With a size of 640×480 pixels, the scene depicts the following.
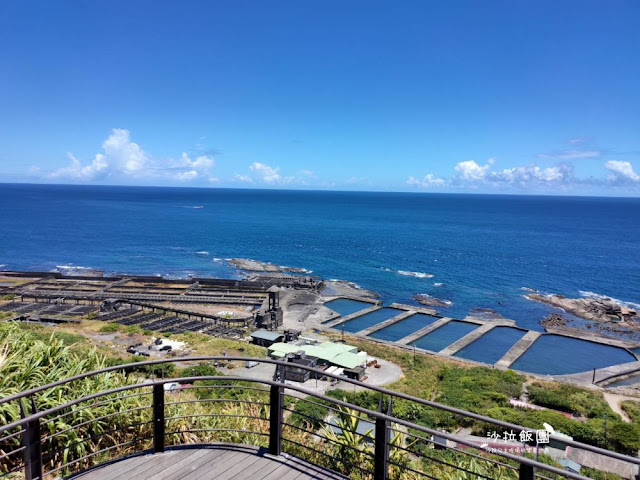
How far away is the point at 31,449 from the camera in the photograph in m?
3.80

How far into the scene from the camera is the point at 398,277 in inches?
2559

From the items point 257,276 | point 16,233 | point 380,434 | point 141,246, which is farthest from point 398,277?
point 16,233

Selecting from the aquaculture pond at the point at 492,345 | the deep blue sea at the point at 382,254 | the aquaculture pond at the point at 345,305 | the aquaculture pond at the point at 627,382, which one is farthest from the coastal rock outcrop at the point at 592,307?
the aquaculture pond at the point at 345,305

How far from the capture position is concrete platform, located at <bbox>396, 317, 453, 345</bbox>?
39.3 m

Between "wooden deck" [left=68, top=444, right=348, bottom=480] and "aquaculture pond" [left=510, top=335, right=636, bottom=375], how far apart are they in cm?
3611

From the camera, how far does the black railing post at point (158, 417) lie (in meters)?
4.56

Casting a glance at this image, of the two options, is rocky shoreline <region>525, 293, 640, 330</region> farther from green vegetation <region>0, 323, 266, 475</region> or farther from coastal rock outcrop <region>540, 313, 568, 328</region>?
green vegetation <region>0, 323, 266, 475</region>

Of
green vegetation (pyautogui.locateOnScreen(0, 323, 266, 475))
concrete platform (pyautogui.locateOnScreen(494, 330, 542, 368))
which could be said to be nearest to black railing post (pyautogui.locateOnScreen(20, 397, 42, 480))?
green vegetation (pyautogui.locateOnScreen(0, 323, 266, 475))

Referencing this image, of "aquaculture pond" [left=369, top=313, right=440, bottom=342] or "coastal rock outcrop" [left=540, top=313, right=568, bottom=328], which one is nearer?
"aquaculture pond" [left=369, top=313, right=440, bottom=342]

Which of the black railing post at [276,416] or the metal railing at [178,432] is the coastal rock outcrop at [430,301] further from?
the black railing post at [276,416]

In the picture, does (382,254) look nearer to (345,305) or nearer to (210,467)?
(345,305)

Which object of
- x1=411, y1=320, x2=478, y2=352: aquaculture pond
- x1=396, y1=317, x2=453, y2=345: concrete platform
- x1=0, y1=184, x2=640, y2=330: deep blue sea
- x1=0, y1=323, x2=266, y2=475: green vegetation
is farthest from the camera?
x1=0, y1=184, x2=640, y2=330: deep blue sea

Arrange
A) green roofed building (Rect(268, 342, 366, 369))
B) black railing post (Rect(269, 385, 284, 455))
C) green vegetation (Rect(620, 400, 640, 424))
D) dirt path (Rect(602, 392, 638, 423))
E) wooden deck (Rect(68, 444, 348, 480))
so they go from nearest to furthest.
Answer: wooden deck (Rect(68, 444, 348, 480)) < black railing post (Rect(269, 385, 284, 455)) < green vegetation (Rect(620, 400, 640, 424)) < dirt path (Rect(602, 392, 638, 423)) < green roofed building (Rect(268, 342, 366, 369))

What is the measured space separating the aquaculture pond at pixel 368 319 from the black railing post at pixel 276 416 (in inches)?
1488
